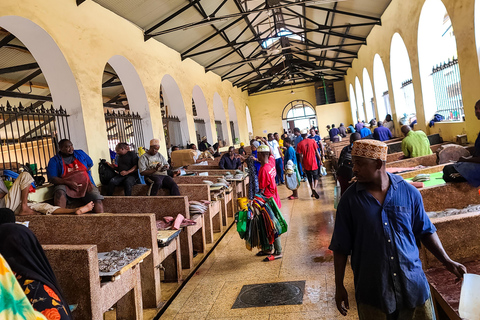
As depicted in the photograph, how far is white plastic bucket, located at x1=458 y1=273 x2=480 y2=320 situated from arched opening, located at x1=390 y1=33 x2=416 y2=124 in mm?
11677

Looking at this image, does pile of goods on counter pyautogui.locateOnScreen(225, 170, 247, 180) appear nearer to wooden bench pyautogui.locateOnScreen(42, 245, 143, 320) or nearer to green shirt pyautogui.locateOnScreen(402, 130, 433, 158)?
green shirt pyautogui.locateOnScreen(402, 130, 433, 158)

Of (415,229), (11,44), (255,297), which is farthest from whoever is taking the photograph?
(11,44)

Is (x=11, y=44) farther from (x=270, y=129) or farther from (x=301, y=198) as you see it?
(x=270, y=129)

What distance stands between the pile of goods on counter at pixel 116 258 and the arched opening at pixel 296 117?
26444mm

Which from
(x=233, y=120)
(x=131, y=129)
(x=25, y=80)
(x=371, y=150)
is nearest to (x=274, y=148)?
(x=131, y=129)

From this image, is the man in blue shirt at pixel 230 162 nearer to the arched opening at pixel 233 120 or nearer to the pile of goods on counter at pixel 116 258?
the pile of goods on counter at pixel 116 258

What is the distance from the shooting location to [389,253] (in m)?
2.23

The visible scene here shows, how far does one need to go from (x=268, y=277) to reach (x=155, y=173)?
275cm

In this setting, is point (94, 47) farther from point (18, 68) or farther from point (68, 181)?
point (68, 181)

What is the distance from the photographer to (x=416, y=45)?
10148 mm

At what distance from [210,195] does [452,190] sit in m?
4.16

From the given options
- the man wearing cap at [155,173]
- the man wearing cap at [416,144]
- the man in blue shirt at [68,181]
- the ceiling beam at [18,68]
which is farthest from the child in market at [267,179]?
the ceiling beam at [18,68]

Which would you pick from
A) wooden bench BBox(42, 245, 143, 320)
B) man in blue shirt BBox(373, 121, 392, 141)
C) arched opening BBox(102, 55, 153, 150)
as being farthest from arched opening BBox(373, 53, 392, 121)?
wooden bench BBox(42, 245, 143, 320)

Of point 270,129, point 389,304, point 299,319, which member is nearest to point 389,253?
point 389,304
